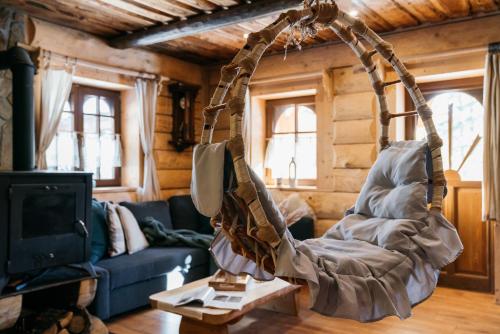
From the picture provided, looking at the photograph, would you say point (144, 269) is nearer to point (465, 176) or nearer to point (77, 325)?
point (77, 325)

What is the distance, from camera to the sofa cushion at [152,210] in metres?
4.19

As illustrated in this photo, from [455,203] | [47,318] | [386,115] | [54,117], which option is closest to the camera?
[386,115]

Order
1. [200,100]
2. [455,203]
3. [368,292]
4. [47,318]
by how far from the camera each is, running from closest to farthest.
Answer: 1. [368,292]
2. [47,318]
3. [455,203]
4. [200,100]

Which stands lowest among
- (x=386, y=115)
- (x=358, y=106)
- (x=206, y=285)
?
(x=206, y=285)

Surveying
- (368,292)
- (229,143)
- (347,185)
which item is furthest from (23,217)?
(347,185)

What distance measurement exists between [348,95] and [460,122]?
1.09 metres

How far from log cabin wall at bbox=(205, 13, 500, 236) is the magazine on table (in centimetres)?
192

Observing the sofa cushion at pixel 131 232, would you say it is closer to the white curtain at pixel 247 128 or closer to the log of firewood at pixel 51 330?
the log of firewood at pixel 51 330

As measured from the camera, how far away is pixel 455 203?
4168 mm

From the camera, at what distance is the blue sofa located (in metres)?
3.20

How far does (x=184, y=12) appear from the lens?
3658 mm

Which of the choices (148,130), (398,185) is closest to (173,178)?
(148,130)

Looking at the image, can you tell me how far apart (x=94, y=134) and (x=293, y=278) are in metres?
3.55

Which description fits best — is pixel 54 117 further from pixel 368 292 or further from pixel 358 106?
pixel 368 292
